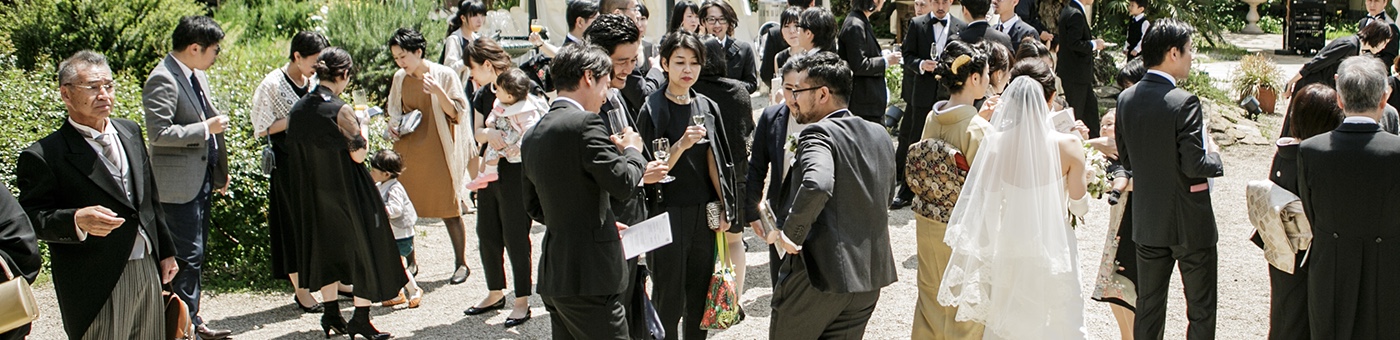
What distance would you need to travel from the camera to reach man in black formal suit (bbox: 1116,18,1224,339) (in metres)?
4.95

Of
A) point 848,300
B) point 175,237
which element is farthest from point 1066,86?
point 175,237

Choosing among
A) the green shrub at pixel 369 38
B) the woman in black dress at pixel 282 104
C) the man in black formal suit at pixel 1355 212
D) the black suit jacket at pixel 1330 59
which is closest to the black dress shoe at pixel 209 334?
the woman in black dress at pixel 282 104

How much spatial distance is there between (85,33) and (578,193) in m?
7.93

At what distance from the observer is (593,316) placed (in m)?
4.60

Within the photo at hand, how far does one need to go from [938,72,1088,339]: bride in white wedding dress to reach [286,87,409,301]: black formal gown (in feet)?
9.03

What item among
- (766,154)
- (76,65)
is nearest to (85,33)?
(76,65)

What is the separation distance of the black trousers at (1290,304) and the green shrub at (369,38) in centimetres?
936

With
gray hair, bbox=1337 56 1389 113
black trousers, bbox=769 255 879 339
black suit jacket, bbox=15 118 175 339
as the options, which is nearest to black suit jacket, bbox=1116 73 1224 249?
gray hair, bbox=1337 56 1389 113

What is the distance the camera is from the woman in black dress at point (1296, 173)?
187 inches

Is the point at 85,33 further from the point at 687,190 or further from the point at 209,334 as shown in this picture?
the point at 687,190

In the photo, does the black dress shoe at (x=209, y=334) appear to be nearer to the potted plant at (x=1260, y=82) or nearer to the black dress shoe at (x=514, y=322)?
the black dress shoe at (x=514, y=322)

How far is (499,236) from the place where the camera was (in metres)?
6.61

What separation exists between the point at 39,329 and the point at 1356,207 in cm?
628

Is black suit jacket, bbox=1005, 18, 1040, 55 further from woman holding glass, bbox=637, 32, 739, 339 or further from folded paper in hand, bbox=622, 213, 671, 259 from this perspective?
folded paper in hand, bbox=622, 213, 671, 259
